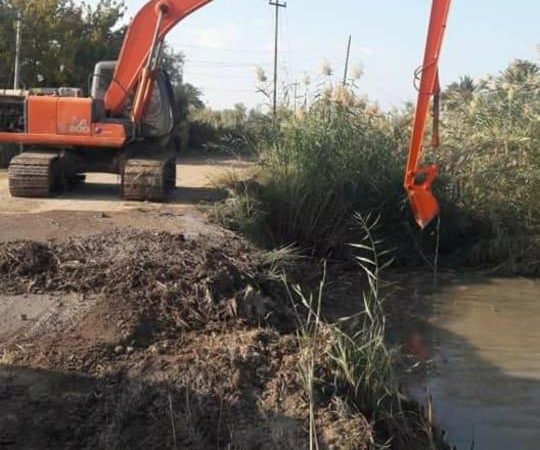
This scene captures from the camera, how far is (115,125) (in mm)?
12477

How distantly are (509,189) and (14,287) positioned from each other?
28.0ft

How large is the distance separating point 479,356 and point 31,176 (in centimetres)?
667

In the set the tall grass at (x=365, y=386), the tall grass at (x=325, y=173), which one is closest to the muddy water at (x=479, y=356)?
the tall grass at (x=365, y=386)

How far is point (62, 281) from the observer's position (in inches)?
294

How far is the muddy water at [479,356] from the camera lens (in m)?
6.66

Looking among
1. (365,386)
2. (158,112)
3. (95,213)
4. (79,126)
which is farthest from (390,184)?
(365,386)

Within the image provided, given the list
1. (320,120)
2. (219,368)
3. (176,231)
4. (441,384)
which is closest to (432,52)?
(320,120)

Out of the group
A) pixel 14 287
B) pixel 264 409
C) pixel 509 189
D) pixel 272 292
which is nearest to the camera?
pixel 264 409

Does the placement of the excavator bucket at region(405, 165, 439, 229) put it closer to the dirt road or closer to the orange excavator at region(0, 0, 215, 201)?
the dirt road

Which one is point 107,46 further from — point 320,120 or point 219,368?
point 219,368

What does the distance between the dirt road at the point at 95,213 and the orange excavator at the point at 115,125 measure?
0.33 meters

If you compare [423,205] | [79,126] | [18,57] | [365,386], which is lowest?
[365,386]

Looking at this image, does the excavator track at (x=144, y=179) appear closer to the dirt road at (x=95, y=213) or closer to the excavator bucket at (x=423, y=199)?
the dirt road at (x=95, y=213)

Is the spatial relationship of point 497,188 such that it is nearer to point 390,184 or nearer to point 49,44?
point 390,184
